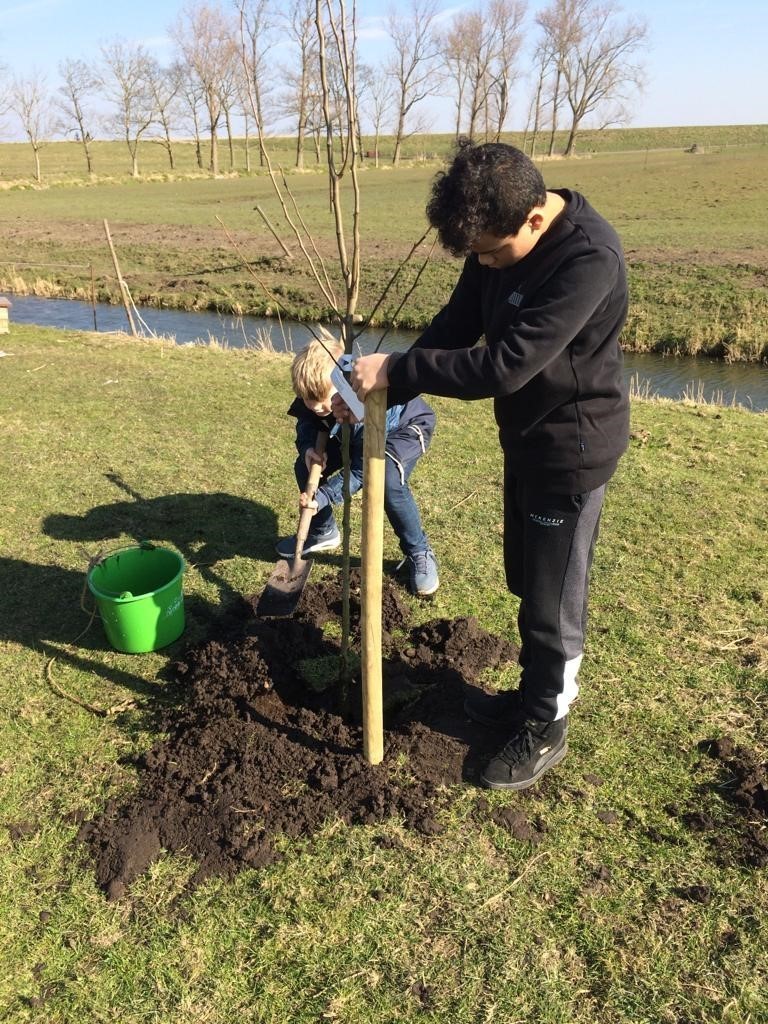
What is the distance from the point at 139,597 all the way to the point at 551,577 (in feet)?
6.11

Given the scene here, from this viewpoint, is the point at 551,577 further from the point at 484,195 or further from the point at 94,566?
the point at 94,566

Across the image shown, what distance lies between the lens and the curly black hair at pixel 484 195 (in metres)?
1.85

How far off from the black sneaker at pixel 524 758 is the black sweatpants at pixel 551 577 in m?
0.08

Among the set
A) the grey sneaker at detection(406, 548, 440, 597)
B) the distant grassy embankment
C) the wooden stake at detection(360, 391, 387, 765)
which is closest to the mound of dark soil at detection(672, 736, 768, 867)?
A: the wooden stake at detection(360, 391, 387, 765)

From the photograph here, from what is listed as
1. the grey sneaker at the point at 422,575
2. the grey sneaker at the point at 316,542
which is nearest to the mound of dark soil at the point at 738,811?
the grey sneaker at the point at 422,575

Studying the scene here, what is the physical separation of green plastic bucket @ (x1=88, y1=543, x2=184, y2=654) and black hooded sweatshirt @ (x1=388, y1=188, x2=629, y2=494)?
5.68 ft

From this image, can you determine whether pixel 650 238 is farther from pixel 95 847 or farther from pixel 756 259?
pixel 95 847

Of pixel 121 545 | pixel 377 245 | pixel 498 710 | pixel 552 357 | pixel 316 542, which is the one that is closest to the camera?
pixel 552 357

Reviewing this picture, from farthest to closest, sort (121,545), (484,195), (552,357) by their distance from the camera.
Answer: (121,545)
(552,357)
(484,195)

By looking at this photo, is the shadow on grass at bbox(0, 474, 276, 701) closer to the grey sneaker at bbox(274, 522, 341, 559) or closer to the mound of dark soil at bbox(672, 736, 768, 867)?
the grey sneaker at bbox(274, 522, 341, 559)

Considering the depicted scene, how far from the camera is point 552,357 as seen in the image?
1.95 metres

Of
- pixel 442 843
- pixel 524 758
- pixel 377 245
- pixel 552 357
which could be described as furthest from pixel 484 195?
pixel 377 245

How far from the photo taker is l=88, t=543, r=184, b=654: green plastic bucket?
3.30 metres

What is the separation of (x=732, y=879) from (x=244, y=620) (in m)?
2.41
